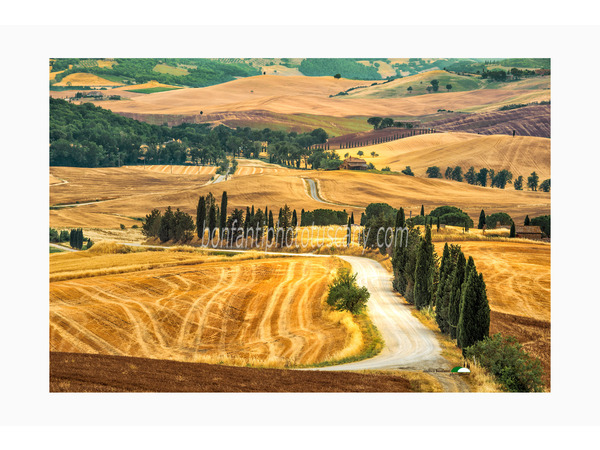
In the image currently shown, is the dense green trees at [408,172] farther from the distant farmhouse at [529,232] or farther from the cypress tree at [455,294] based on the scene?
the cypress tree at [455,294]

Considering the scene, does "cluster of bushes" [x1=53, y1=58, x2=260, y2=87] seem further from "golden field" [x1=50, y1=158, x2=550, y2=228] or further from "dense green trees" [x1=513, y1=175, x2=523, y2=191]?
"dense green trees" [x1=513, y1=175, x2=523, y2=191]

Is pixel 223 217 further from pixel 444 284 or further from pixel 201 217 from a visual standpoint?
pixel 444 284

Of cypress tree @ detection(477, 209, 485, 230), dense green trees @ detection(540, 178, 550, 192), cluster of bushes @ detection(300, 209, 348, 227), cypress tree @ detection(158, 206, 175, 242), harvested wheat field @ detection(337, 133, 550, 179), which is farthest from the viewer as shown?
harvested wheat field @ detection(337, 133, 550, 179)

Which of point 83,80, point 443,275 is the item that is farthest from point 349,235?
point 83,80

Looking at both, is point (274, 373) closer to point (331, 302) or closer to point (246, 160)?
point (331, 302)

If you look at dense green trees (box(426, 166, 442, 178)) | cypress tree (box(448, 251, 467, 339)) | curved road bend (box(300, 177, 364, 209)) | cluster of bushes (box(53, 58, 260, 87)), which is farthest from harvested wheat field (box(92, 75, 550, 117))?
cypress tree (box(448, 251, 467, 339))

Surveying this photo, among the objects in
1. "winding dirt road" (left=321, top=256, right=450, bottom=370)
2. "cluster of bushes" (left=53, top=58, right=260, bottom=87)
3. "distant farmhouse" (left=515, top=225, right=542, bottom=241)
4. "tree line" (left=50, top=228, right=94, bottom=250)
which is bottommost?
"winding dirt road" (left=321, top=256, right=450, bottom=370)
